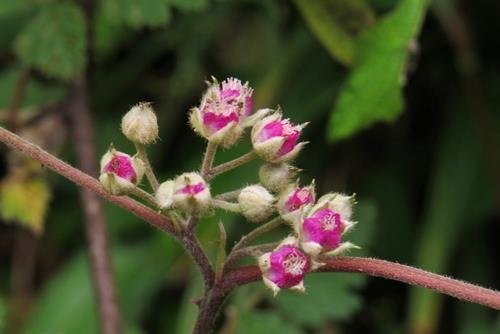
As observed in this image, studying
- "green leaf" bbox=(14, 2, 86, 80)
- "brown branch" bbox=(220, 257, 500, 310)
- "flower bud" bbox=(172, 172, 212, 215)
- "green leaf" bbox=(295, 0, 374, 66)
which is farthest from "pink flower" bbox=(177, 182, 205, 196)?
"green leaf" bbox=(295, 0, 374, 66)

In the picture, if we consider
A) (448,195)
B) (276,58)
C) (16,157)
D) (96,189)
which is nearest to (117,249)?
(16,157)

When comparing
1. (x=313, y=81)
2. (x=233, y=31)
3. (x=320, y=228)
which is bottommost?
(x=320, y=228)

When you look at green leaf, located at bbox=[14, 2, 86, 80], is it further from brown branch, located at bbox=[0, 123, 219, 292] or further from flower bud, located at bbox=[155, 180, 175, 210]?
flower bud, located at bbox=[155, 180, 175, 210]

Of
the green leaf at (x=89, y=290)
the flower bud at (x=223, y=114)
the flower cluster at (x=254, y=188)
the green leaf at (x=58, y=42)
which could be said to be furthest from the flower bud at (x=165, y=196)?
the green leaf at (x=89, y=290)

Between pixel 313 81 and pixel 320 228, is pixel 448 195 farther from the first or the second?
pixel 320 228

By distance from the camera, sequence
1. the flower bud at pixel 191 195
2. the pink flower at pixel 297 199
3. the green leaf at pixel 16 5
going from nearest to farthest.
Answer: the flower bud at pixel 191 195 < the pink flower at pixel 297 199 < the green leaf at pixel 16 5

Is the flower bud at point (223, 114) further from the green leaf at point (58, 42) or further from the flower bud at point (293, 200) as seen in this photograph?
the green leaf at point (58, 42)
